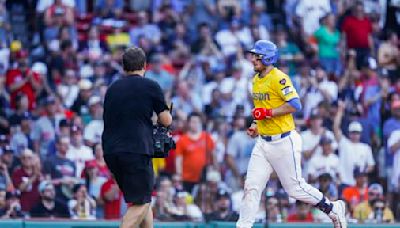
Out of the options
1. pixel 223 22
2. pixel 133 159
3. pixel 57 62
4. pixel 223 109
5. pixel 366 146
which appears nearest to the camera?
pixel 133 159

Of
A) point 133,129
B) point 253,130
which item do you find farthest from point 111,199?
point 133,129

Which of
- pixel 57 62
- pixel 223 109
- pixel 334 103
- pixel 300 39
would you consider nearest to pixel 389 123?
pixel 334 103

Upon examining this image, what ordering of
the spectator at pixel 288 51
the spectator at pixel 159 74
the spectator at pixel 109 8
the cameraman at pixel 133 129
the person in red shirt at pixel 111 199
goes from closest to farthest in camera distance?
the cameraman at pixel 133 129, the person in red shirt at pixel 111 199, the spectator at pixel 159 74, the spectator at pixel 288 51, the spectator at pixel 109 8

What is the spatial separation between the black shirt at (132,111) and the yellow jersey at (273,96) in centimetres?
165

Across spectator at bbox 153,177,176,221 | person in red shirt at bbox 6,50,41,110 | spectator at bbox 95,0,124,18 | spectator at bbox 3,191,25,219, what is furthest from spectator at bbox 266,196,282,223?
spectator at bbox 95,0,124,18

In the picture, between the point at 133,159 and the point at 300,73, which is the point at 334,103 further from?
the point at 133,159

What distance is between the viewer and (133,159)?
42.0 feet

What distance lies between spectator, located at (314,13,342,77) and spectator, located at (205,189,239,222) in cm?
533

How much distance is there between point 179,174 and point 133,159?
5773 millimetres

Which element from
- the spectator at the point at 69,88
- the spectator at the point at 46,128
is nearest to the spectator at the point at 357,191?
the spectator at the point at 46,128

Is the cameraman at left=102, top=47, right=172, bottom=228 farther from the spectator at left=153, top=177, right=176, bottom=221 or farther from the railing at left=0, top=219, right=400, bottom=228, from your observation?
the spectator at left=153, top=177, right=176, bottom=221

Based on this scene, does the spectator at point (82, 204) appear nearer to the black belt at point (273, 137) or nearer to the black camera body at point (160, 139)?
the black belt at point (273, 137)

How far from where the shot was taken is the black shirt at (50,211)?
16.9 meters

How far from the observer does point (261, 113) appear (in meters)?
14.0
